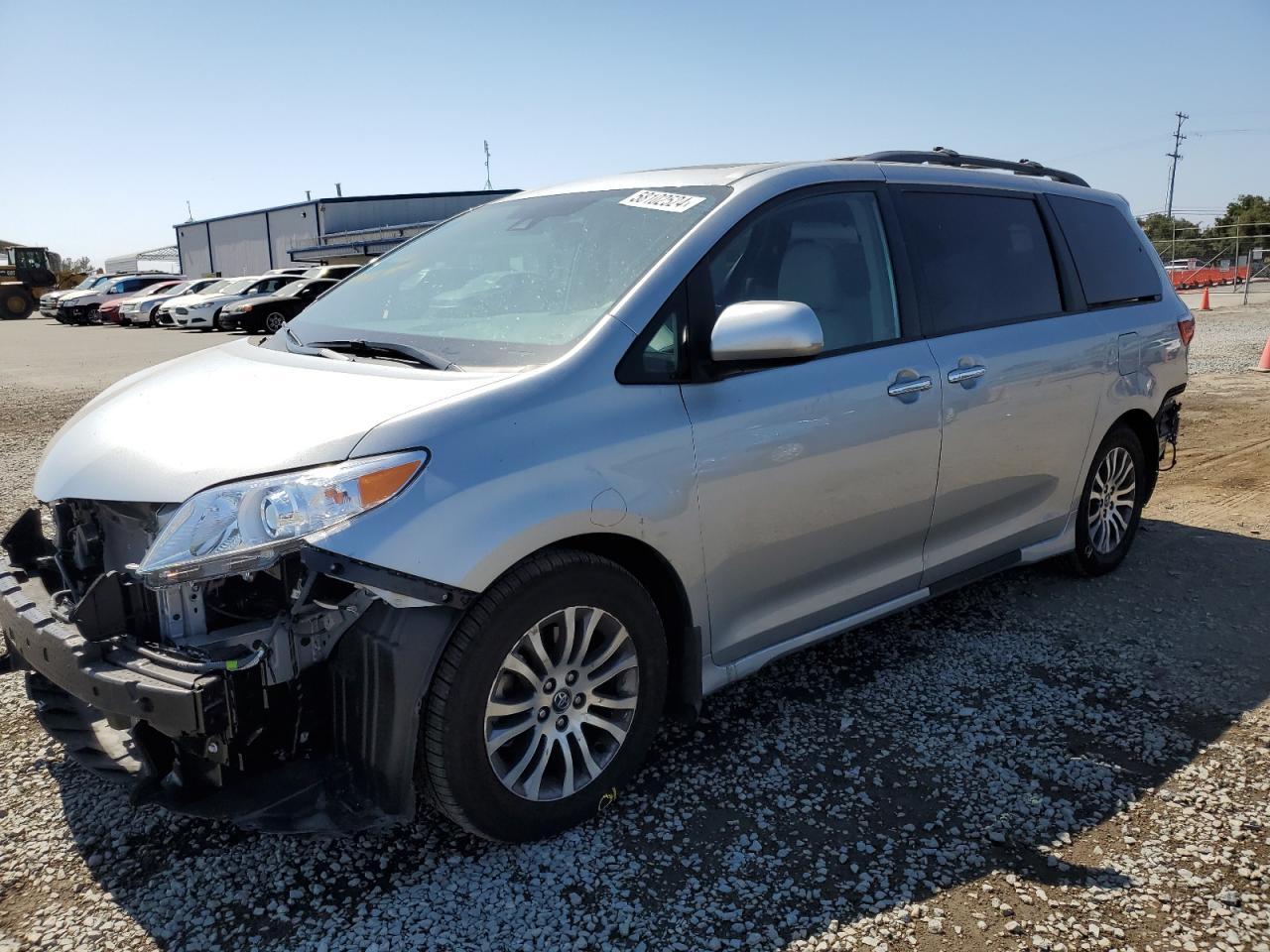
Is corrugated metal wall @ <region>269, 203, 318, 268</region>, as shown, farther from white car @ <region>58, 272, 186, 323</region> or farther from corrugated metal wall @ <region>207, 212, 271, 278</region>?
white car @ <region>58, 272, 186, 323</region>

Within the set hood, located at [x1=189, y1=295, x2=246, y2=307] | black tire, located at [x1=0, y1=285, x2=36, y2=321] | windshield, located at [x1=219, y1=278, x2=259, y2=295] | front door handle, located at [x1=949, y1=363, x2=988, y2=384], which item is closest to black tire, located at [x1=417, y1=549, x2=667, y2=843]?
front door handle, located at [x1=949, y1=363, x2=988, y2=384]

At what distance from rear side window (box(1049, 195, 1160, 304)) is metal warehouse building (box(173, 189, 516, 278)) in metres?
37.7

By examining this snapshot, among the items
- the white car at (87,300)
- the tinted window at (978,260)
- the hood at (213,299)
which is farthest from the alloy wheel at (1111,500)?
the white car at (87,300)

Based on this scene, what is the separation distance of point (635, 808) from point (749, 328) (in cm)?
148

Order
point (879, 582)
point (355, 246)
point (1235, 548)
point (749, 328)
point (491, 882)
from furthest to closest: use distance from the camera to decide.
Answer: point (355, 246) → point (1235, 548) → point (879, 582) → point (749, 328) → point (491, 882)

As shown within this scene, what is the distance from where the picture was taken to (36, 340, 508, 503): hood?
8.02ft

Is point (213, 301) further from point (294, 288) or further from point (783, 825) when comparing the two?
point (783, 825)

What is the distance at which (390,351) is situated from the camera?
10.1 ft

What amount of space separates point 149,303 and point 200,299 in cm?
444

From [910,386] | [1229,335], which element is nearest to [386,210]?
[1229,335]

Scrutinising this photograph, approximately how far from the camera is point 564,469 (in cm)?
261

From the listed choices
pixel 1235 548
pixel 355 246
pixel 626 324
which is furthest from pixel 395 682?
pixel 355 246

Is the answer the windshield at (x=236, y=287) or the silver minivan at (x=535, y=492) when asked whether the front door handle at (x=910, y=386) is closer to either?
the silver minivan at (x=535, y=492)

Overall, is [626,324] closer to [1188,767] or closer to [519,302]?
[519,302]
